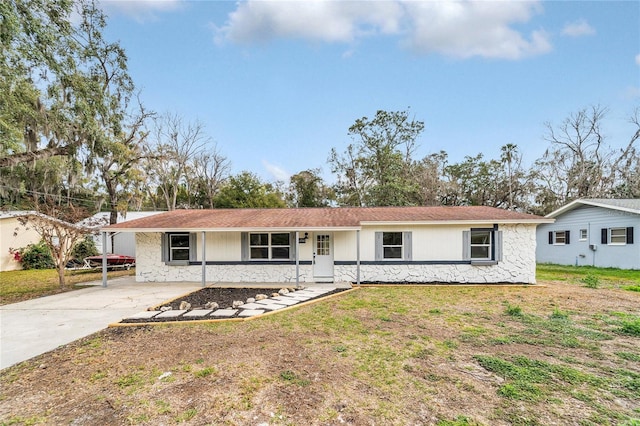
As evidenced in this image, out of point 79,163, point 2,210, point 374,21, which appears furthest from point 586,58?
point 2,210

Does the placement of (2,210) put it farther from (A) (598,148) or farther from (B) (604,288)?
(A) (598,148)

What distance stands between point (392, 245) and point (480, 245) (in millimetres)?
3269

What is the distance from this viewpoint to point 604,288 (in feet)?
32.7

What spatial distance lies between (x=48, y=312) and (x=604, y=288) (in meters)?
16.3

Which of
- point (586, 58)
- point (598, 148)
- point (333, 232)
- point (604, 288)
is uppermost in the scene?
point (586, 58)

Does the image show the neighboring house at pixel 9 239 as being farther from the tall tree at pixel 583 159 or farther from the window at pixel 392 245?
the tall tree at pixel 583 159

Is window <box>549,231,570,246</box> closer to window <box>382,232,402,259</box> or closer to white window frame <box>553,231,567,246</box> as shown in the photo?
white window frame <box>553,231,567,246</box>

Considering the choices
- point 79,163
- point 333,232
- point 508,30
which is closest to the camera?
point 79,163

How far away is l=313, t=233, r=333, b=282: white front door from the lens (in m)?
11.3

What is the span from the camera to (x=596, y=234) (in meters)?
15.6

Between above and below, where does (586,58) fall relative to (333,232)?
above

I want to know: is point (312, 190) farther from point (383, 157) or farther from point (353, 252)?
point (353, 252)

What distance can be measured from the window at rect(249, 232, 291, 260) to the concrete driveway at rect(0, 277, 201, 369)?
7.78 ft

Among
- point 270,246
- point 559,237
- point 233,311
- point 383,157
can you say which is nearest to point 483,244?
point 270,246
